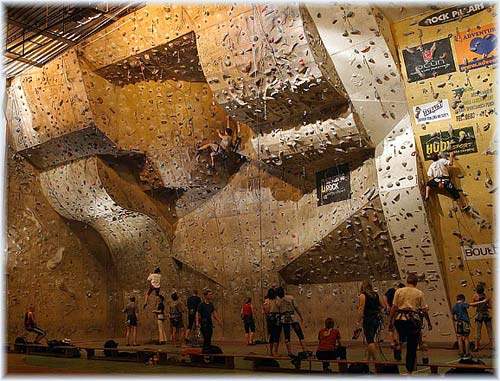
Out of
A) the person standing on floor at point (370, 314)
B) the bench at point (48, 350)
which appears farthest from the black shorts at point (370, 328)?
the bench at point (48, 350)

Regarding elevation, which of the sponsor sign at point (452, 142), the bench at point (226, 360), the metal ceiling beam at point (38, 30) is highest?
the metal ceiling beam at point (38, 30)

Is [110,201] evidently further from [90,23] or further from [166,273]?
[90,23]

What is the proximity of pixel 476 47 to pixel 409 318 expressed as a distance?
483 centimetres

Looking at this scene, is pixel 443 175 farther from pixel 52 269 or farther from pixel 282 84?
pixel 52 269

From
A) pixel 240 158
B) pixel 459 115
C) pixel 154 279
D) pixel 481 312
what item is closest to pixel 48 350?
pixel 154 279

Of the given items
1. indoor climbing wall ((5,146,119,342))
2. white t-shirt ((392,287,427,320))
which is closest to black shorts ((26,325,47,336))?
indoor climbing wall ((5,146,119,342))

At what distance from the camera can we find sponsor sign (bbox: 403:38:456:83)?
360 inches

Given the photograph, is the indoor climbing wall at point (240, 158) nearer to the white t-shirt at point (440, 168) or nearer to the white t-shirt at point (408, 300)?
the white t-shirt at point (440, 168)

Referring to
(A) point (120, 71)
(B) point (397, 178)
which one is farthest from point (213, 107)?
(B) point (397, 178)

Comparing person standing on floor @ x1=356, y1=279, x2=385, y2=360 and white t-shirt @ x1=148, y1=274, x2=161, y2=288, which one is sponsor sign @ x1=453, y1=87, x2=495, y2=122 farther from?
white t-shirt @ x1=148, y1=274, x2=161, y2=288

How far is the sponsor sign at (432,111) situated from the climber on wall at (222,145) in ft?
13.9

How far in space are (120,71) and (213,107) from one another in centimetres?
216

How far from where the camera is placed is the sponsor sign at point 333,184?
1073 cm

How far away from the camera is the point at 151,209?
14.1 m
